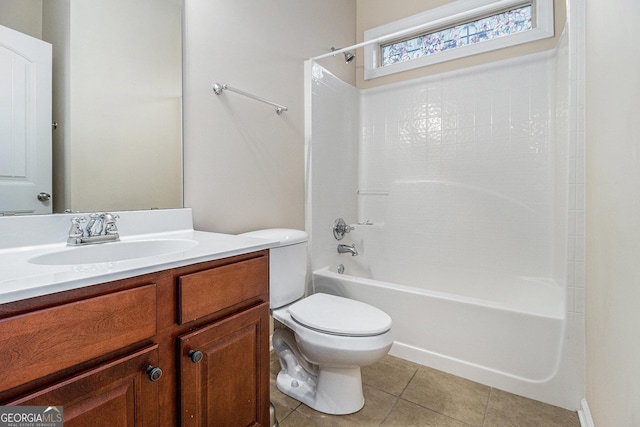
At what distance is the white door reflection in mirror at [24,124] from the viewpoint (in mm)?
976

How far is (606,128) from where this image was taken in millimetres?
1063

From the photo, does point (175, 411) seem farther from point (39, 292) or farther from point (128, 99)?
point (128, 99)

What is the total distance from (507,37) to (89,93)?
248cm

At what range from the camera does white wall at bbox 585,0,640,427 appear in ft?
2.63

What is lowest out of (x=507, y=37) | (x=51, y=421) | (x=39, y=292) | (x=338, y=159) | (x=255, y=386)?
(x=255, y=386)

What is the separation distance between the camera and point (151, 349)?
0.77 m

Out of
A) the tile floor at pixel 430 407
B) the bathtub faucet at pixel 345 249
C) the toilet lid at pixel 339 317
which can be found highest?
the bathtub faucet at pixel 345 249

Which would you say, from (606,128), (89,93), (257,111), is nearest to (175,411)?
(89,93)

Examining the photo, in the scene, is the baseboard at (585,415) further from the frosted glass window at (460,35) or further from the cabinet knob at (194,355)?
the frosted glass window at (460,35)

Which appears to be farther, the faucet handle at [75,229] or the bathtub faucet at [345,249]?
the bathtub faucet at [345,249]


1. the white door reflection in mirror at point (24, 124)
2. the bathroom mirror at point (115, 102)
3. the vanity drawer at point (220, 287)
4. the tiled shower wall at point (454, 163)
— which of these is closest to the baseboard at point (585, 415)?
the tiled shower wall at point (454, 163)

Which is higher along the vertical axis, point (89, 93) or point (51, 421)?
point (89, 93)

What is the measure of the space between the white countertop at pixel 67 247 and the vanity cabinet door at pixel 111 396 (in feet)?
0.64

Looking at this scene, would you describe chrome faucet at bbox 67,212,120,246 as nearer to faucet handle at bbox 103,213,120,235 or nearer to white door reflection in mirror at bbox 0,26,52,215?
faucet handle at bbox 103,213,120,235
